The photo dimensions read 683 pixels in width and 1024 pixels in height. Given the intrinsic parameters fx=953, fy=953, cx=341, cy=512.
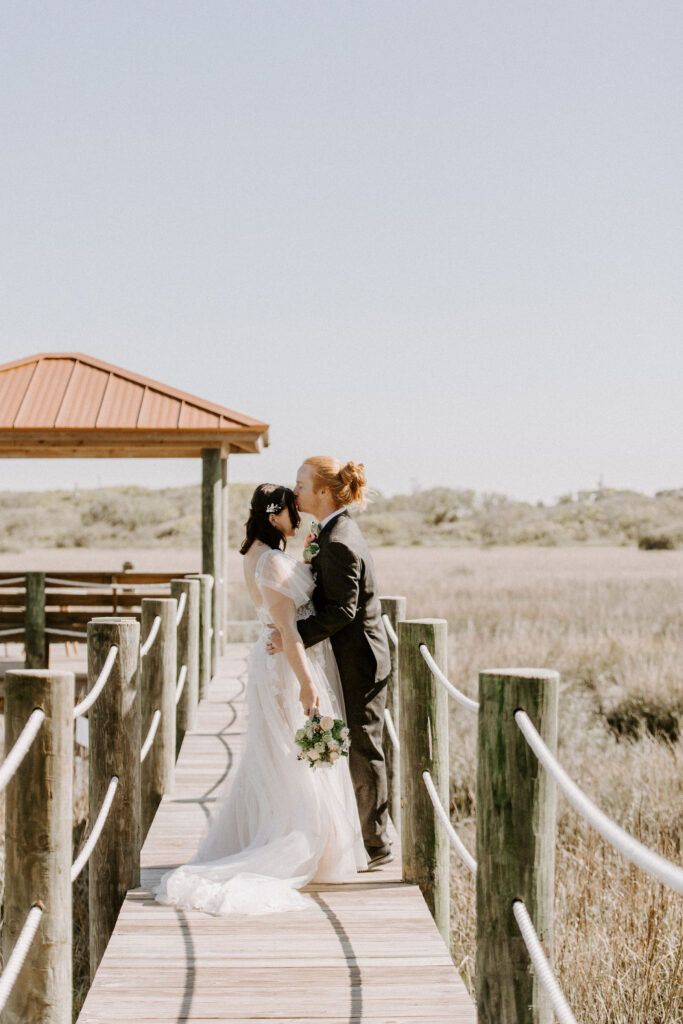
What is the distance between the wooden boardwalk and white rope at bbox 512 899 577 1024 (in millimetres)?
931

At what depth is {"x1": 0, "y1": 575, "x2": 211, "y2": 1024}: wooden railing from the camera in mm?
2514

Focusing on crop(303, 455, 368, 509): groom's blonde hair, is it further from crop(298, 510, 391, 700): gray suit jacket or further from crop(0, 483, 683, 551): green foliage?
crop(0, 483, 683, 551): green foliage

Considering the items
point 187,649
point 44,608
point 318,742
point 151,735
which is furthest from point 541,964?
Result: point 44,608

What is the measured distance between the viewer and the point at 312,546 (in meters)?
4.48

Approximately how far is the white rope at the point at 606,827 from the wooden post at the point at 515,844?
54mm

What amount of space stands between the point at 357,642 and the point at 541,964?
2.33 metres

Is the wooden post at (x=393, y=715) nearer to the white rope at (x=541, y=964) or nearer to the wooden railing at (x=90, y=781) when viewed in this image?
the wooden railing at (x=90, y=781)

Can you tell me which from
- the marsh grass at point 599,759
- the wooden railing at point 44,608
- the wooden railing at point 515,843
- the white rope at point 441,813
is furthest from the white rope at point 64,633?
the wooden railing at point 515,843

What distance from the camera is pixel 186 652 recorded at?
283 inches

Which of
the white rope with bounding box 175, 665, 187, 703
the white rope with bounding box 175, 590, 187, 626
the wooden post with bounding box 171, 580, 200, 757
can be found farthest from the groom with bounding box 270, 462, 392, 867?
the wooden post with bounding box 171, 580, 200, 757

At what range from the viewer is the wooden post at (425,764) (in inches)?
161

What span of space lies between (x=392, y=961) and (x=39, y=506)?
8414 cm

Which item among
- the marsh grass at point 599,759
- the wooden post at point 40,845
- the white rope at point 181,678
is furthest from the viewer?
the white rope at point 181,678

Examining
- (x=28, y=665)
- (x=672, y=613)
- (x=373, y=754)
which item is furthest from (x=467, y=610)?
(x=373, y=754)
